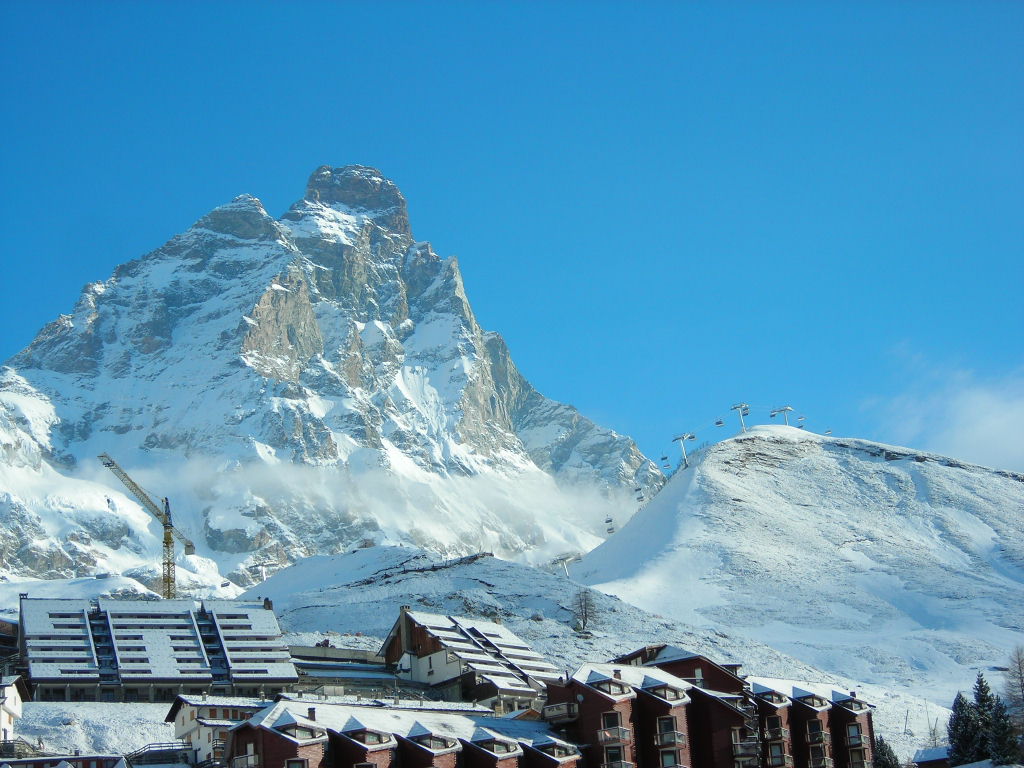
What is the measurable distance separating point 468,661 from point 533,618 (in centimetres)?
4751

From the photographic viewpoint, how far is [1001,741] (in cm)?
8138

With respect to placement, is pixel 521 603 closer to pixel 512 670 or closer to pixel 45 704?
pixel 512 670

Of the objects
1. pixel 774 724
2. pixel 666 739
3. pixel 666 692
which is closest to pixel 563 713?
pixel 666 739

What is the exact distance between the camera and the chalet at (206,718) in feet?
251

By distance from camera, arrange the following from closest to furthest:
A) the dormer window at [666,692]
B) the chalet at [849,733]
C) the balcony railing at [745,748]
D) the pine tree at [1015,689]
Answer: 1. the dormer window at [666,692]
2. the balcony railing at [745,748]
3. the chalet at [849,733]
4. the pine tree at [1015,689]

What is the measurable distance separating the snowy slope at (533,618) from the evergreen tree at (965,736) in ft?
99.5

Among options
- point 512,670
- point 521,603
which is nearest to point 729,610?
point 521,603

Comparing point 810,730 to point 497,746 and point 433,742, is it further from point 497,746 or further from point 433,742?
point 433,742

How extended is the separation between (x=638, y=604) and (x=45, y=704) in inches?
3741

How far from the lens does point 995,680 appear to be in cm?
14825

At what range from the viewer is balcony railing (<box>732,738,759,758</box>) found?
75.3 metres

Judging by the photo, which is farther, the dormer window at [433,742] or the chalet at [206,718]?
the chalet at [206,718]

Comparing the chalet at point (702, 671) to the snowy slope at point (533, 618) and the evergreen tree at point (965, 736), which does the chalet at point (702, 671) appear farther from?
the snowy slope at point (533, 618)

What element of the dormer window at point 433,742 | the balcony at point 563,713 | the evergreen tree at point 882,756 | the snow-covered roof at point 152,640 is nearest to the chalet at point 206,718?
the dormer window at point 433,742
